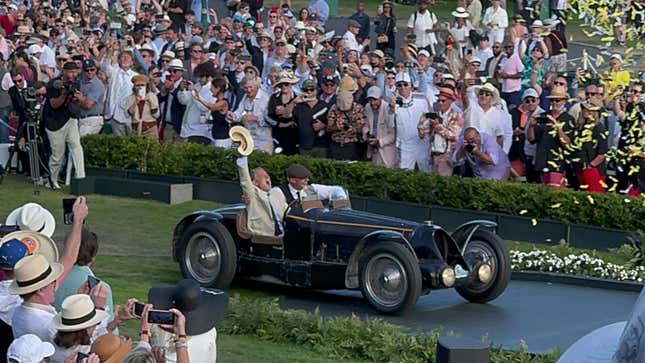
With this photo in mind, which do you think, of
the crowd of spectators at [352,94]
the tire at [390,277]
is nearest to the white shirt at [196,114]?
the crowd of spectators at [352,94]

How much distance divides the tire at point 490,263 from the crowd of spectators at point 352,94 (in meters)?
2.02

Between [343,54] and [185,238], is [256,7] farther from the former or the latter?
[185,238]

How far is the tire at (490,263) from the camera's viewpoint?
1441 centimetres

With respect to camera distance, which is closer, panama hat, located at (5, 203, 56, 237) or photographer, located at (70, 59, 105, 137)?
panama hat, located at (5, 203, 56, 237)

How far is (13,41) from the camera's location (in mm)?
29375

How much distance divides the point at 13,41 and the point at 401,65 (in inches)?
415

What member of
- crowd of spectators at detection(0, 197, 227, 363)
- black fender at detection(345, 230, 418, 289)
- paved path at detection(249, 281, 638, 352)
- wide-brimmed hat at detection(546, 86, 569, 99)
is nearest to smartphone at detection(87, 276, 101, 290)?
crowd of spectators at detection(0, 197, 227, 363)

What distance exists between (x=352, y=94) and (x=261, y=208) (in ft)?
20.6

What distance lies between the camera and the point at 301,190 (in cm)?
1512

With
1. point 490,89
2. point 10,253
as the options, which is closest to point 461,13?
point 490,89

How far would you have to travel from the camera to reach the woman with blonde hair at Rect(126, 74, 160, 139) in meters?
22.6

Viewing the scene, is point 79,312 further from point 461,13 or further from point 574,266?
point 461,13

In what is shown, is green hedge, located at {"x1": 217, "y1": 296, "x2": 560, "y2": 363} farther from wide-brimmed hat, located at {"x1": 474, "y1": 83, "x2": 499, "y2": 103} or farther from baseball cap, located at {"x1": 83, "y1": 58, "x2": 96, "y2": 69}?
baseball cap, located at {"x1": 83, "y1": 58, "x2": 96, "y2": 69}

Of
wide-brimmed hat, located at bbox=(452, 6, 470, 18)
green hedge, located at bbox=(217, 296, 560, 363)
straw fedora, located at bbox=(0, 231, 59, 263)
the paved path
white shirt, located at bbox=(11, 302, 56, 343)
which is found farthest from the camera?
wide-brimmed hat, located at bbox=(452, 6, 470, 18)
